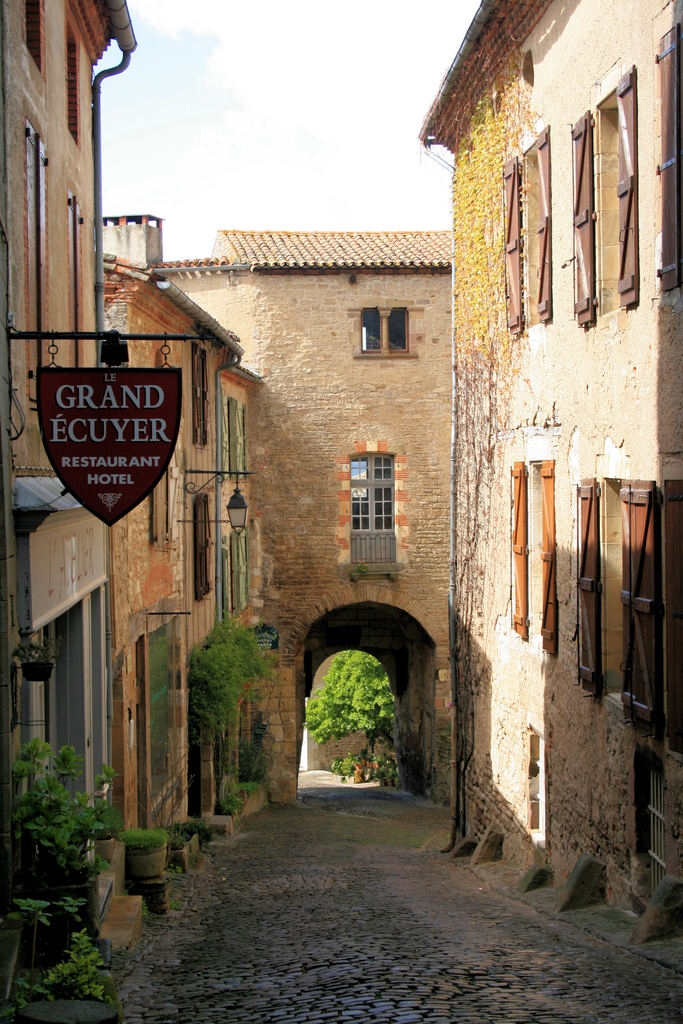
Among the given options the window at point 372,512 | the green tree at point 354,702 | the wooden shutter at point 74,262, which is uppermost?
the wooden shutter at point 74,262

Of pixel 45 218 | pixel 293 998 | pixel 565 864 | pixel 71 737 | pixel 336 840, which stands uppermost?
pixel 45 218

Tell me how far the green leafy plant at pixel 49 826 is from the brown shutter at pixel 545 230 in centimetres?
650

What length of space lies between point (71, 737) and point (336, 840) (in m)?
9.26

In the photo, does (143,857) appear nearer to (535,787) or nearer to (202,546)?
A: (535,787)

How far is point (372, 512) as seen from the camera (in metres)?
24.7

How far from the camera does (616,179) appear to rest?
9781 mm

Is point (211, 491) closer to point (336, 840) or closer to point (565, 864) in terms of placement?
point (336, 840)

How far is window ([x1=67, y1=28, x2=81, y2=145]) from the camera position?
1027 cm

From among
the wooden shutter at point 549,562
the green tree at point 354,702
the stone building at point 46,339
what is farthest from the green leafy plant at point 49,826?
the green tree at point 354,702

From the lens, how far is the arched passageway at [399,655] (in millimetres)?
26703

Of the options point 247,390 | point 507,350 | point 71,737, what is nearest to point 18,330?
point 71,737

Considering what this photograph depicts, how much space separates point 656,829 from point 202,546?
1030 cm

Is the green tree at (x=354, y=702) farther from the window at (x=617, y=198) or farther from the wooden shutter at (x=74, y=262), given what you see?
the window at (x=617, y=198)

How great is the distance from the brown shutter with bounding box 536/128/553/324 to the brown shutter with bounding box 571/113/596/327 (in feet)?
3.40
